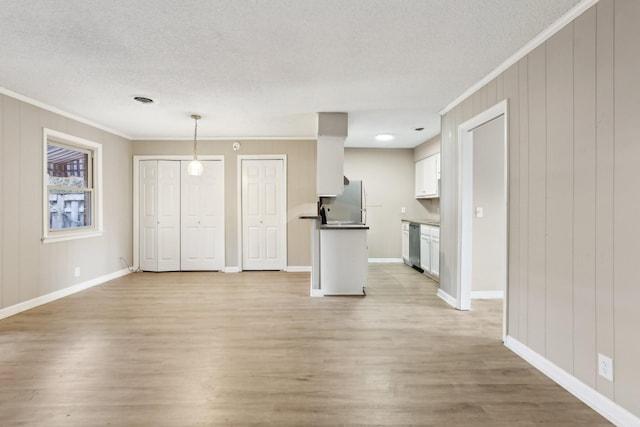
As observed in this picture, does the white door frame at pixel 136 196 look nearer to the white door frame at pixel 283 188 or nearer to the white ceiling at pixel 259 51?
the white door frame at pixel 283 188

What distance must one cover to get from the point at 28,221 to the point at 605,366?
18.2 ft

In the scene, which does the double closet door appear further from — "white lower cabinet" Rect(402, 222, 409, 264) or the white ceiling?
"white lower cabinet" Rect(402, 222, 409, 264)

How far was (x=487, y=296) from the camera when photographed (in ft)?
14.5

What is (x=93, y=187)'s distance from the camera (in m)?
5.20

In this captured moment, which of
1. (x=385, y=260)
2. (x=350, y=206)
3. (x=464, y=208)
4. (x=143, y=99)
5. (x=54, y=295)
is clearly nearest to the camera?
(x=464, y=208)

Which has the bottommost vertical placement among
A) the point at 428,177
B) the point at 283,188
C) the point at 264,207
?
the point at 264,207

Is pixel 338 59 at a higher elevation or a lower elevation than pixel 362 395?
higher

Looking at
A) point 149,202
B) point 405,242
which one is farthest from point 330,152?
point 149,202

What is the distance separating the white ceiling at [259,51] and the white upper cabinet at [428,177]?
1.67 meters

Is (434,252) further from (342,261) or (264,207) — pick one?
(264,207)

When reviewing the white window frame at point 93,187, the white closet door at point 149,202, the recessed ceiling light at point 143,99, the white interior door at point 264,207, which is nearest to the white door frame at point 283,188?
the white interior door at point 264,207

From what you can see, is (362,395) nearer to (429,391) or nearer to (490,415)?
(429,391)

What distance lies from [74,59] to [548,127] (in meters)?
3.83

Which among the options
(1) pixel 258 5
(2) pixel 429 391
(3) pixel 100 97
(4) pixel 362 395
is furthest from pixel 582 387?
(3) pixel 100 97
